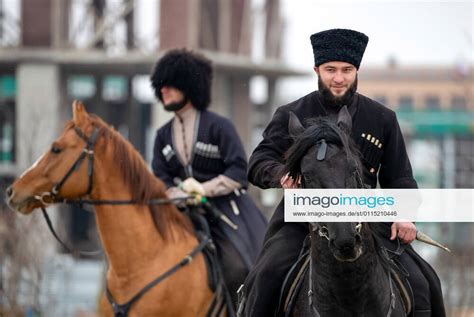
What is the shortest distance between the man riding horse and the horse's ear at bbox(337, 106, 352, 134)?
3.90 metres

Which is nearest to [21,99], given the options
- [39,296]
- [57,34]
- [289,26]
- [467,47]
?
[57,34]

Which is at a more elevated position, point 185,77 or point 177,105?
point 185,77

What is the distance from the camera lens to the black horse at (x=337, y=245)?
6.03 meters

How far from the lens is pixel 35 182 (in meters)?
10.3

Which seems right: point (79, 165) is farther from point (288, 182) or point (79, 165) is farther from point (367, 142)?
point (288, 182)

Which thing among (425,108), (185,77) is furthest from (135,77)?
(185,77)

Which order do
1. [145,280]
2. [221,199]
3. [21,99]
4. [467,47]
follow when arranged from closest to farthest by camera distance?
[145,280]
[221,199]
[467,47]
[21,99]

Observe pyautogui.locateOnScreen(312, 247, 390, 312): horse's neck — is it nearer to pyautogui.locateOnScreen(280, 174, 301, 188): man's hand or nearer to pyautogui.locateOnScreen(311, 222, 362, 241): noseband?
pyautogui.locateOnScreen(311, 222, 362, 241): noseband

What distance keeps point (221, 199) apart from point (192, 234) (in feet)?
1.67

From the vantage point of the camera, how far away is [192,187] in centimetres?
1051

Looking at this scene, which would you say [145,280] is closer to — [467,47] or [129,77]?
[467,47]

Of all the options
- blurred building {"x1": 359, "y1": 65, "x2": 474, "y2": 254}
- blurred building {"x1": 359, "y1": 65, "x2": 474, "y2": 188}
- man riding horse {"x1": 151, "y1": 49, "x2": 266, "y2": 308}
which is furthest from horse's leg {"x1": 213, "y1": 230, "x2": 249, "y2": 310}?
blurred building {"x1": 359, "y1": 65, "x2": 474, "y2": 188}

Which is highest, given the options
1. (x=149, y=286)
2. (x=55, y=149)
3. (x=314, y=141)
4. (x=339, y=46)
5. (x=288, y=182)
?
(x=339, y=46)

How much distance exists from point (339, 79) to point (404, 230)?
0.94 meters
